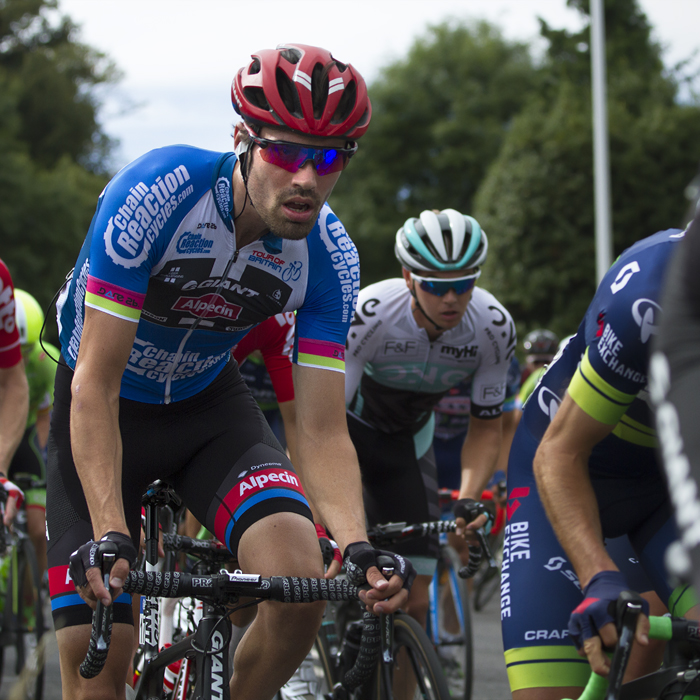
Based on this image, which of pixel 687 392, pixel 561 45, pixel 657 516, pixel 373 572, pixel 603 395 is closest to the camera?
pixel 687 392

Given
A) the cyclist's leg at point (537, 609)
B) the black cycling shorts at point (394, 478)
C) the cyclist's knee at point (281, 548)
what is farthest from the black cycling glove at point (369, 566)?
the black cycling shorts at point (394, 478)

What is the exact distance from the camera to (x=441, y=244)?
17.5ft

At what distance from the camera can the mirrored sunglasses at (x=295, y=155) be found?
3025mm

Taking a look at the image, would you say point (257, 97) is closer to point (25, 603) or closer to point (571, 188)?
point (25, 603)

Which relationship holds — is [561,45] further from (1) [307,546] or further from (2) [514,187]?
(1) [307,546]

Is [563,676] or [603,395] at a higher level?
[603,395]

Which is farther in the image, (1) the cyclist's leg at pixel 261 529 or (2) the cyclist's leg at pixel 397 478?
(2) the cyclist's leg at pixel 397 478

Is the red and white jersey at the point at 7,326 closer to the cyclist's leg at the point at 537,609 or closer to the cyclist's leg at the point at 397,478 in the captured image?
the cyclist's leg at the point at 397,478

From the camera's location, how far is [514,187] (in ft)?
89.1

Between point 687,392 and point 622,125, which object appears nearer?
point 687,392

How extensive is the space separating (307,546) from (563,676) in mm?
836

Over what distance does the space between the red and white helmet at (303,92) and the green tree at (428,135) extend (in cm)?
3690

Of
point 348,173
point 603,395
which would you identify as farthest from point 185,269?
point 348,173

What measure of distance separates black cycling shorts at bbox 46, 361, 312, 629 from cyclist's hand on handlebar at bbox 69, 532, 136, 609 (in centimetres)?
68
